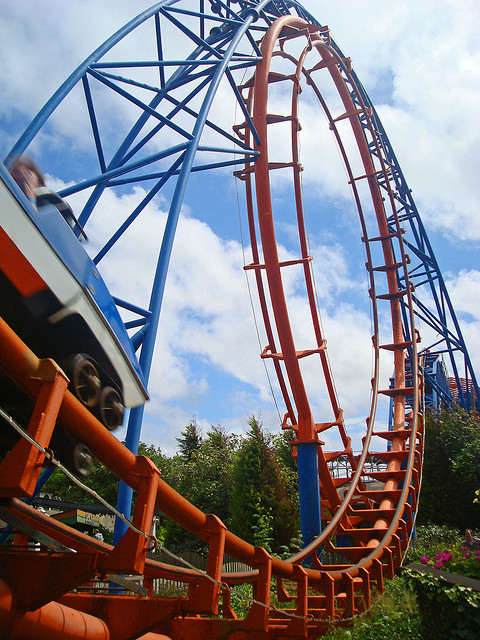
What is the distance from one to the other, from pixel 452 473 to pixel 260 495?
191 inches

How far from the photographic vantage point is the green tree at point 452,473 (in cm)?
1278

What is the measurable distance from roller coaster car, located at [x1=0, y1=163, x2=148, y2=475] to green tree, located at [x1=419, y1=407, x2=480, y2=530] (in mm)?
11266

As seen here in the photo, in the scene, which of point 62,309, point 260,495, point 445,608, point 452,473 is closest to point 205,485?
point 260,495

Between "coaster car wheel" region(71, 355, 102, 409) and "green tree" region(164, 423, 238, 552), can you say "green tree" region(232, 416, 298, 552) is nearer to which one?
"green tree" region(164, 423, 238, 552)

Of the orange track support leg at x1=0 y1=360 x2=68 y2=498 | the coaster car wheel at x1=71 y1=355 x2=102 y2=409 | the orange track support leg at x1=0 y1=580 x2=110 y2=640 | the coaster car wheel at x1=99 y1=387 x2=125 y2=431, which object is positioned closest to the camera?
the orange track support leg at x1=0 y1=360 x2=68 y2=498

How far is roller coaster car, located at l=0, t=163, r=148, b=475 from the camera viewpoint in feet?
9.05

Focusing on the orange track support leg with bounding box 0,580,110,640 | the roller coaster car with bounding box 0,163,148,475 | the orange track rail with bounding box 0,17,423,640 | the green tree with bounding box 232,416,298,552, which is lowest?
the orange track support leg with bounding box 0,580,110,640

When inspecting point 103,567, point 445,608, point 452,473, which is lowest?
point 103,567

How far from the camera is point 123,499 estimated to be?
3719 millimetres

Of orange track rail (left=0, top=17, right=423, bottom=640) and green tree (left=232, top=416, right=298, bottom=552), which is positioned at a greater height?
green tree (left=232, top=416, right=298, bottom=552)

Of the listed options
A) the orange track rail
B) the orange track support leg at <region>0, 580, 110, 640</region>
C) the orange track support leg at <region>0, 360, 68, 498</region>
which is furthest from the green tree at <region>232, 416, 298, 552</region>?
the orange track support leg at <region>0, 360, 68, 498</region>

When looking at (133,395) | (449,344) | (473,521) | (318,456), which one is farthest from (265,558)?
(449,344)

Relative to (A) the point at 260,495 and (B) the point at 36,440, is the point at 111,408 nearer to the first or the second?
(B) the point at 36,440

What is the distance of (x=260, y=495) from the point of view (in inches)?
496
